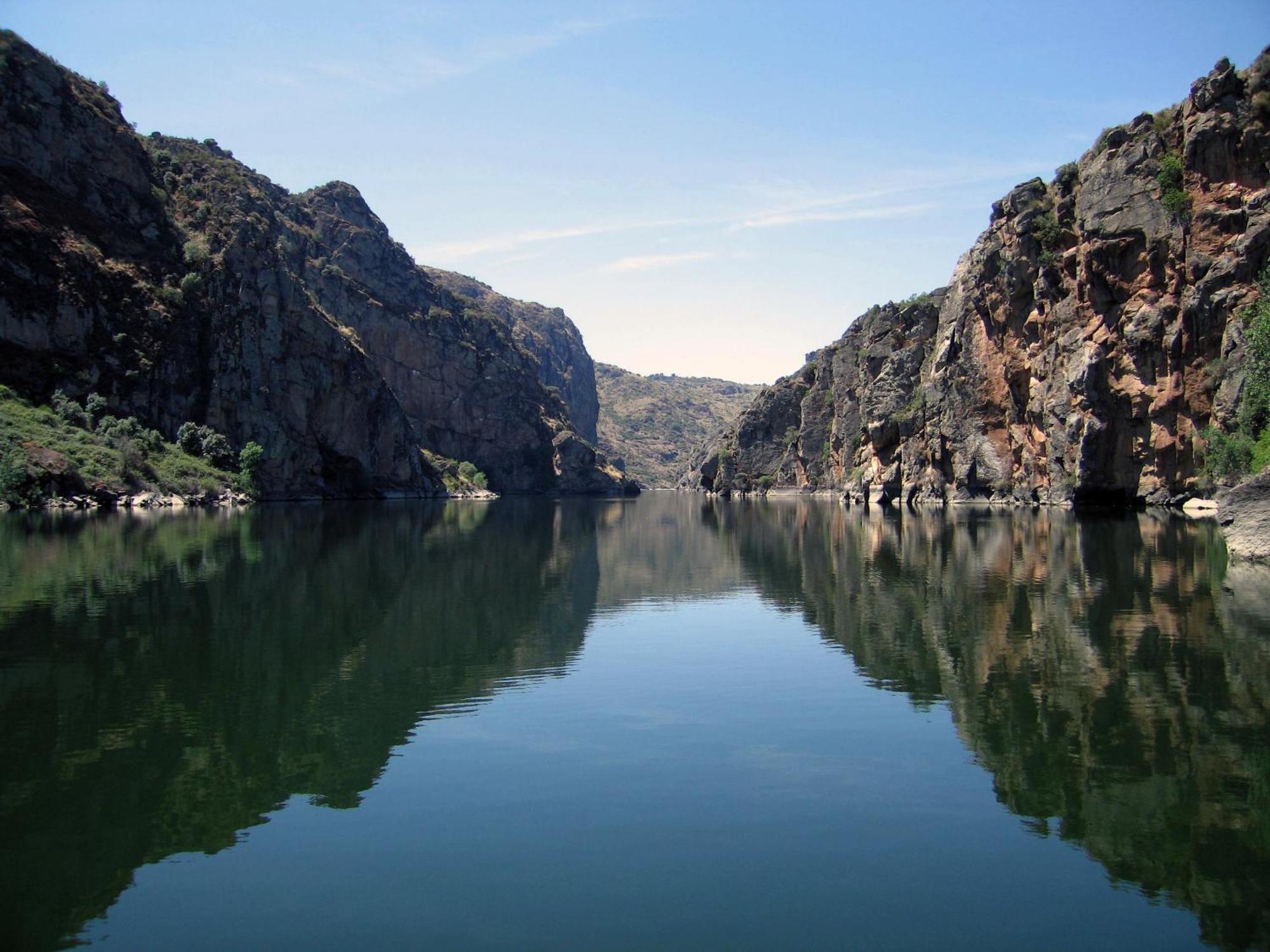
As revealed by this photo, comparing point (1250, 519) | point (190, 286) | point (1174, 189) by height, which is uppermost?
point (190, 286)

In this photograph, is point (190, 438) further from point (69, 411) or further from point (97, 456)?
point (97, 456)

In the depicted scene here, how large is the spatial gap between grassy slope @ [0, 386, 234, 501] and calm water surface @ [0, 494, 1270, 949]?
55626 millimetres

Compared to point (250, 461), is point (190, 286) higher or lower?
higher

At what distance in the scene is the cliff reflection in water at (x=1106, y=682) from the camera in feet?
39.6

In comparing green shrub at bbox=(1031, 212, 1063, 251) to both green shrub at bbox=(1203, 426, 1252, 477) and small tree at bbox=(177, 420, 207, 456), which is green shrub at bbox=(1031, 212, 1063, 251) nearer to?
green shrub at bbox=(1203, 426, 1252, 477)

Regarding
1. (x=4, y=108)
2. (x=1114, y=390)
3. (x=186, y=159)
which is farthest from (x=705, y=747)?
(x=186, y=159)

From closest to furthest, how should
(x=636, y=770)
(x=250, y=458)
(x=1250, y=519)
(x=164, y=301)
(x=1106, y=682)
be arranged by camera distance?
(x=636, y=770) → (x=1106, y=682) → (x=1250, y=519) → (x=250, y=458) → (x=164, y=301)

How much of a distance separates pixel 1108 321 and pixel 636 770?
8384 cm

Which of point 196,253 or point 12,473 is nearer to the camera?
point 12,473

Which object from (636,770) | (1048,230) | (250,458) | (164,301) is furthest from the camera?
(164,301)

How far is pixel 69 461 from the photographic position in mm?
86250

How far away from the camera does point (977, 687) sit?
809 inches

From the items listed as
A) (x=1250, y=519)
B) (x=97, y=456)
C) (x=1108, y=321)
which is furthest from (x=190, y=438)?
(x=1250, y=519)

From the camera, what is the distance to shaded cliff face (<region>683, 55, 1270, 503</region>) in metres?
74.0
